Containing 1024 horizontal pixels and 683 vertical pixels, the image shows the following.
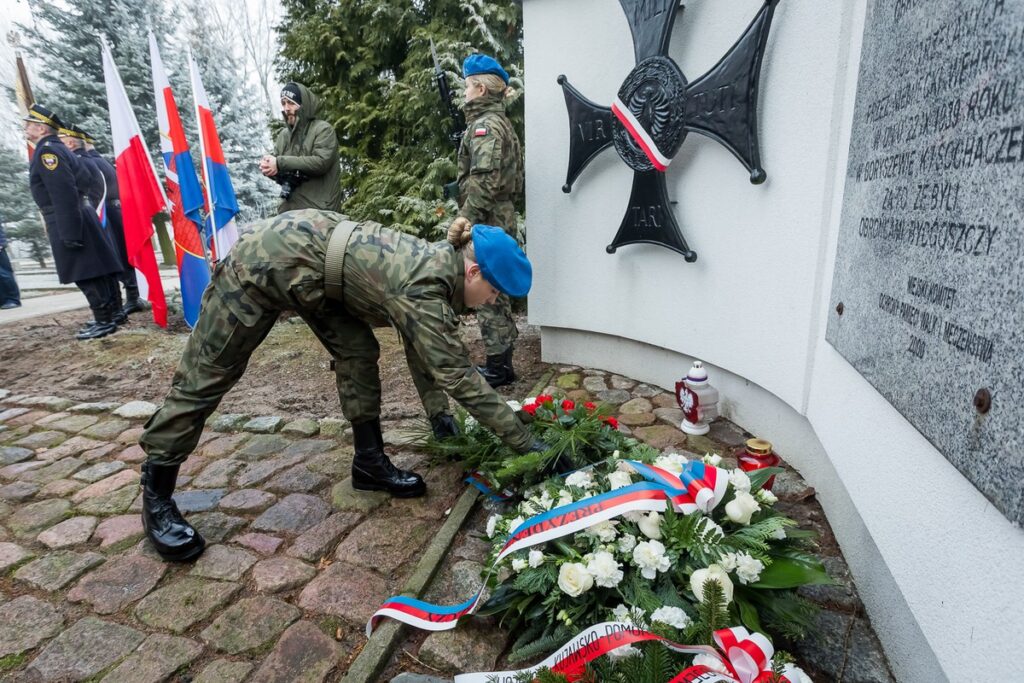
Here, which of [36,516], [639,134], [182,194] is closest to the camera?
[36,516]

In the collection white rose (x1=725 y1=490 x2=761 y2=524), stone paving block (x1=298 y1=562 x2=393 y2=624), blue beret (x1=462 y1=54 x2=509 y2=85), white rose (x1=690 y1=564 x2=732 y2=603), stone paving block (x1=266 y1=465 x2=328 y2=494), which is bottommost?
stone paving block (x1=298 y1=562 x2=393 y2=624)

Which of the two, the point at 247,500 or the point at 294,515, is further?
the point at 247,500

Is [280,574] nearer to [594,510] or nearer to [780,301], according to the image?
[594,510]

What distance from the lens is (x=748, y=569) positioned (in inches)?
64.9

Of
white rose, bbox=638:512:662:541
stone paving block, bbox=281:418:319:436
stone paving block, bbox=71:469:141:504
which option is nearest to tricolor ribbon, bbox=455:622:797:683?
white rose, bbox=638:512:662:541

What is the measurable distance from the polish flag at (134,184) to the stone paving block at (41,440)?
274 cm

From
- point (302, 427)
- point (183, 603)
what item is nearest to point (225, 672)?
point (183, 603)

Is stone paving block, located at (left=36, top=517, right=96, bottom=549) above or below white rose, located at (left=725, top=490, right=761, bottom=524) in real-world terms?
below

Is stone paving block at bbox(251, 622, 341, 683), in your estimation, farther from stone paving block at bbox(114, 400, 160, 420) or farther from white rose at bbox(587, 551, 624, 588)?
stone paving block at bbox(114, 400, 160, 420)

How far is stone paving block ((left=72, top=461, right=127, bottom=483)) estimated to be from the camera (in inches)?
121

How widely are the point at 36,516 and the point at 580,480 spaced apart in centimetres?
270

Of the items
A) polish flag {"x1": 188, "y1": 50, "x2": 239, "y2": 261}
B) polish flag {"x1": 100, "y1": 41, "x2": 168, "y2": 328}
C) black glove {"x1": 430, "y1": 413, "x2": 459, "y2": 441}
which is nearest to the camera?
black glove {"x1": 430, "y1": 413, "x2": 459, "y2": 441}

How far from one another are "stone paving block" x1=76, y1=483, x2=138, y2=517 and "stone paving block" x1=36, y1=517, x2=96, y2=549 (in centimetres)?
7

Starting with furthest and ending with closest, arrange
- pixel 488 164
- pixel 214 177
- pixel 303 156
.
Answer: pixel 214 177 → pixel 303 156 → pixel 488 164
